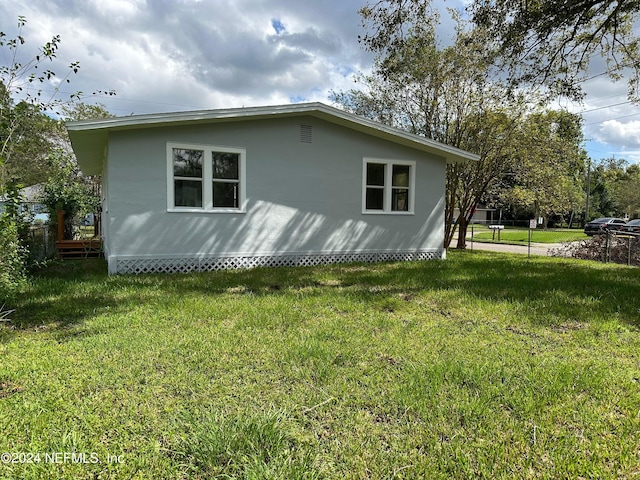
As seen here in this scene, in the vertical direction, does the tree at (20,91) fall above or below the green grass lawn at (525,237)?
above

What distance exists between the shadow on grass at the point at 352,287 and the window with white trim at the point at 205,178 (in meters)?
1.54

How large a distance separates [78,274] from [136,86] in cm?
2869

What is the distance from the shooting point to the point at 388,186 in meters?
9.70

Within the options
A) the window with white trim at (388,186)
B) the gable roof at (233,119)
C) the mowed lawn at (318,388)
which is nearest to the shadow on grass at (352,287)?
the mowed lawn at (318,388)

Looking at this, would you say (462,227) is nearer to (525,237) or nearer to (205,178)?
(205,178)

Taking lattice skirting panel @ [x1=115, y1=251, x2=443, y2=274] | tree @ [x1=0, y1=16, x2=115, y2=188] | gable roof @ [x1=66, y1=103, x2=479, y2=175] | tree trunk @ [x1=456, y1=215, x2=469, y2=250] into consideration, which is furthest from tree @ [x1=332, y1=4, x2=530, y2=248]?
tree @ [x1=0, y1=16, x2=115, y2=188]

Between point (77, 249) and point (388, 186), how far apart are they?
353 inches

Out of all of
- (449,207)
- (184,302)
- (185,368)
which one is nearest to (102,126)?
(184,302)

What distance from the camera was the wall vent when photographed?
870cm

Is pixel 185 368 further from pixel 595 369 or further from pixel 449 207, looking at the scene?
pixel 449 207

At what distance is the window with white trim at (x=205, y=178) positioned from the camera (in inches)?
304

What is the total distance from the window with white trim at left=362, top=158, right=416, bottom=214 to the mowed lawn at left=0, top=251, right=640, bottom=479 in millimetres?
4524

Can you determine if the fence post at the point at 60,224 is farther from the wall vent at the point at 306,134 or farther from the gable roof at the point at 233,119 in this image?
the wall vent at the point at 306,134

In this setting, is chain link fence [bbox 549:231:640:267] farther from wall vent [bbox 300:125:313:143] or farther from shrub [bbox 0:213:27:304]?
shrub [bbox 0:213:27:304]
